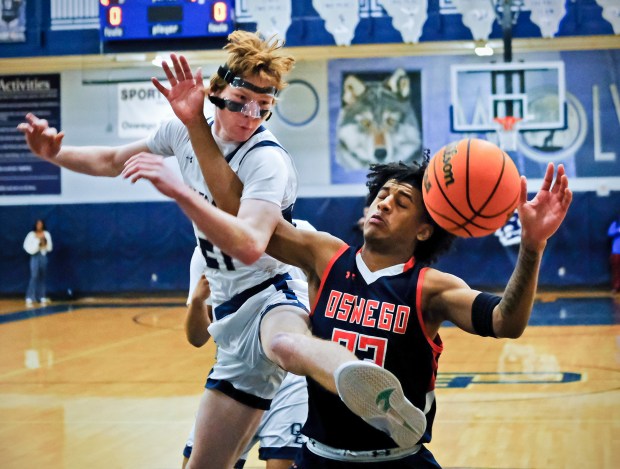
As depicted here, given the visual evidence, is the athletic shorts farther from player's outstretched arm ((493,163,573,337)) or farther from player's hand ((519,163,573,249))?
player's hand ((519,163,573,249))

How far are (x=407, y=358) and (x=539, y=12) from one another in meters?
15.6

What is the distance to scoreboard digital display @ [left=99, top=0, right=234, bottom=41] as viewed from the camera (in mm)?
17906

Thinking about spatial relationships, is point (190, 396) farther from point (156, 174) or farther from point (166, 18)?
point (166, 18)

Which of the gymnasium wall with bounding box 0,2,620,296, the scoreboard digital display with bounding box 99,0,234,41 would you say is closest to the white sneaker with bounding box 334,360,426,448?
the gymnasium wall with bounding box 0,2,620,296

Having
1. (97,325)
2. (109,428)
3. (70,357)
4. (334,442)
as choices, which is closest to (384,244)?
(334,442)

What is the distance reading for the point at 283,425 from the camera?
467 cm

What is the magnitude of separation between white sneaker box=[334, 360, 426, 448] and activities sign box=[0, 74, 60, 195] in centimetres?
1784

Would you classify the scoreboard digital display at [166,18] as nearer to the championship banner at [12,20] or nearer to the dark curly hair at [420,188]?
the championship banner at [12,20]

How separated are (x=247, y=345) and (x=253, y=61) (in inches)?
52.7

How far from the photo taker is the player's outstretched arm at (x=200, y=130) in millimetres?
3715

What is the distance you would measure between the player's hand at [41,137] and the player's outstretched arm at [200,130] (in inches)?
29.2

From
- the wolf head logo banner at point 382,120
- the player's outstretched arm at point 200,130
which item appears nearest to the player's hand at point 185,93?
the player's outstretched arm at point 200,130

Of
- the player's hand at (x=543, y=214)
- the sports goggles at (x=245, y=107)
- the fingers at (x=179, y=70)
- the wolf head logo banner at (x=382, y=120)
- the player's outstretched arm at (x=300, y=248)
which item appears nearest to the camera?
the player's hand at (x=543, y=214)

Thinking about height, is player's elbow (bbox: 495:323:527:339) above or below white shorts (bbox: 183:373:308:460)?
above
